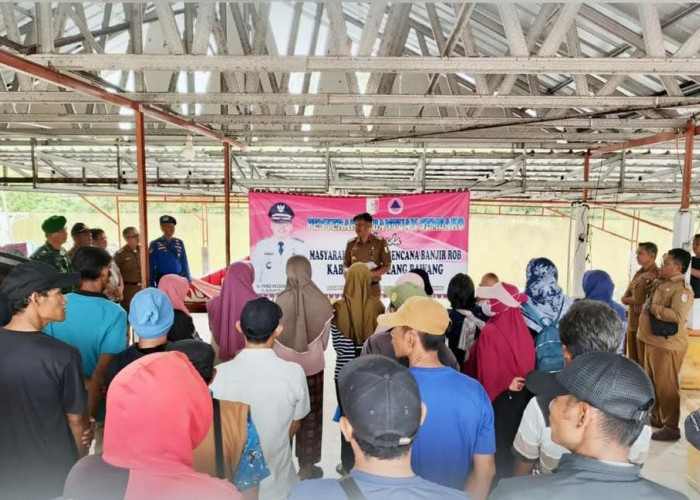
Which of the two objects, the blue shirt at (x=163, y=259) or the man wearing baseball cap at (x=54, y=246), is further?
the blue shirt at (x=163, y=259)

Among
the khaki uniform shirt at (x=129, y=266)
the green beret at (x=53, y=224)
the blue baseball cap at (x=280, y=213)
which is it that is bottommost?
the khaki uniform shirt at (x=129, y=266)

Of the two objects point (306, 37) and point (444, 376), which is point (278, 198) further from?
point (444, 376)

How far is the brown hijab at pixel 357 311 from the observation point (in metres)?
3.45

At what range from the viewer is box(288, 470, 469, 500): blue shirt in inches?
45.9

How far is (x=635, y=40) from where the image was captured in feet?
12.3

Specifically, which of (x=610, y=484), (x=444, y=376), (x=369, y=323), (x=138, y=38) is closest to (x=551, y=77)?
(x=369, y=323)

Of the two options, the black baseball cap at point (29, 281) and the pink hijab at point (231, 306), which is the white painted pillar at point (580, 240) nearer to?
the pink hijab at point (231, 306)

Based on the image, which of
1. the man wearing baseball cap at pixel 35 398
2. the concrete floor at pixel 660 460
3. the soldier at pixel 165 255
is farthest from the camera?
the soldier at pixel 165 255

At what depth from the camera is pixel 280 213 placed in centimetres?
740

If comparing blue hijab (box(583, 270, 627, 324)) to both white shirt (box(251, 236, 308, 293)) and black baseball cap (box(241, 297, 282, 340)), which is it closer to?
black baseball cap (box(241, 297, 282, 340))

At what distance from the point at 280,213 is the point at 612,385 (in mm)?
6431

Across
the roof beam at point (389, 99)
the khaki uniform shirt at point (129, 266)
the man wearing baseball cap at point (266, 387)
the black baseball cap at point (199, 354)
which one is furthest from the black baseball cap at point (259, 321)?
the khaki uniform shirt at point (129, 266)

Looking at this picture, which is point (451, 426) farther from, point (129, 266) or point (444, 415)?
point (129, 266)

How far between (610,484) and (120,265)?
6393 mm
